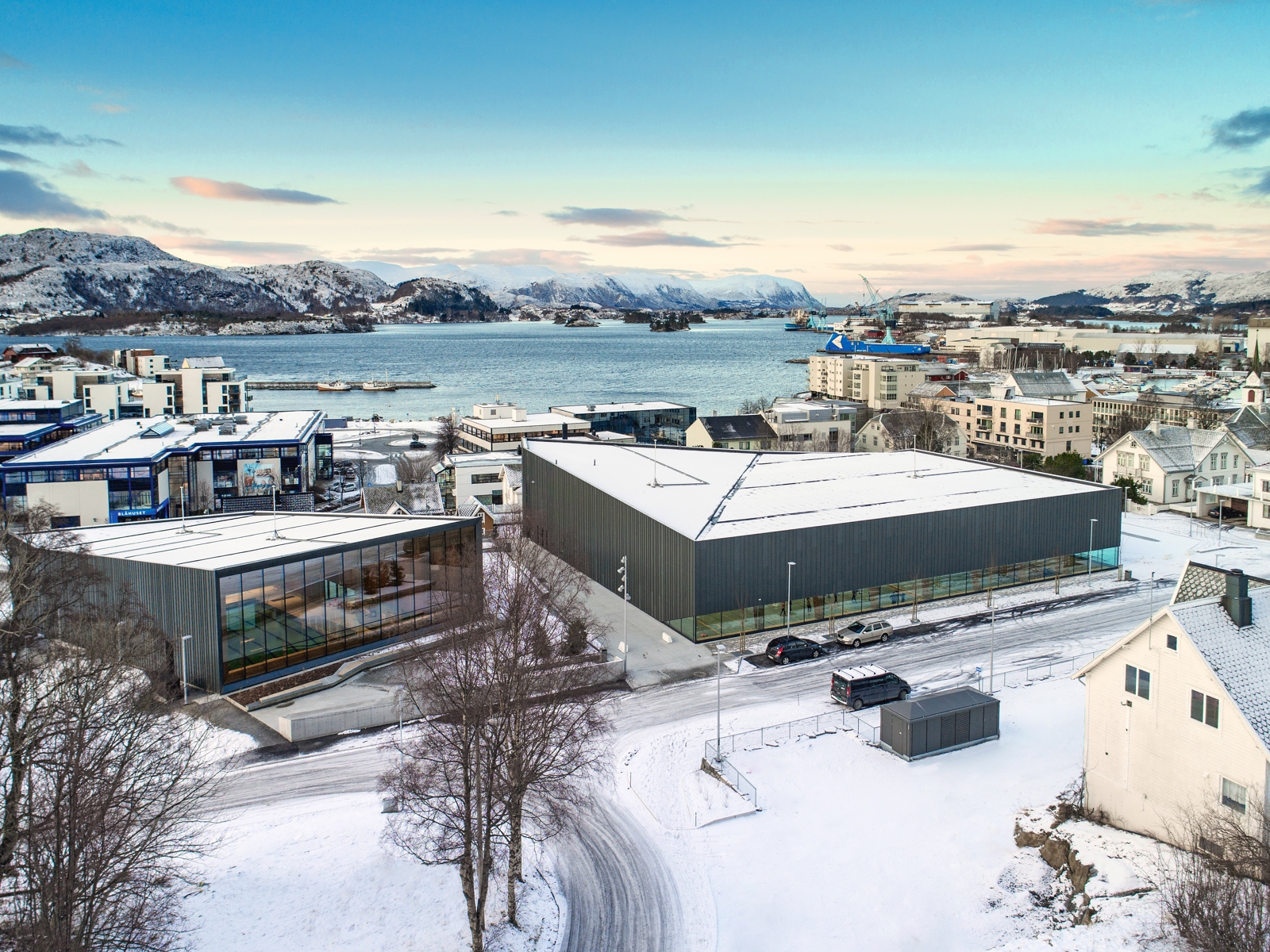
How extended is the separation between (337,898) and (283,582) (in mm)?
11139

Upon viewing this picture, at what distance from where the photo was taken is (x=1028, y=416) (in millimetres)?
62375

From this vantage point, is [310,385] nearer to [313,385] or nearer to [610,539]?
[313,385]

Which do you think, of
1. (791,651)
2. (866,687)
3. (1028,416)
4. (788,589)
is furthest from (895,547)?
(1028,416)

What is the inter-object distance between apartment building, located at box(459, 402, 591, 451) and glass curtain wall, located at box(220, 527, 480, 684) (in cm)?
3224

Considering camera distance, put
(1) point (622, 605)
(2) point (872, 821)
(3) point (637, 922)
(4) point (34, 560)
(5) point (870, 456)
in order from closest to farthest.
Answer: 1. (3) point (637, 922)
2. (2) point (872, 821)
3. (4) point (34, 560)
4. (1) point (622, 605)
5. (5) point (870, 456)

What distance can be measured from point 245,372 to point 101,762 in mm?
166638

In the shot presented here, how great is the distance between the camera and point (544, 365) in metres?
176

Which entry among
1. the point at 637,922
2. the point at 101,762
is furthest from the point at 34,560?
the point at 637,922

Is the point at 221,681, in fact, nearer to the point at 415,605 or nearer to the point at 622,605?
the point at 415,605

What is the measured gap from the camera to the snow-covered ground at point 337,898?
13.5 metres

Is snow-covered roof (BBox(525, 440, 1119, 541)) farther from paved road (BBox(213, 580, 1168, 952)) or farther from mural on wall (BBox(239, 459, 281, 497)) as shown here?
mural on wall (BBox(239, 459, 281, 497))

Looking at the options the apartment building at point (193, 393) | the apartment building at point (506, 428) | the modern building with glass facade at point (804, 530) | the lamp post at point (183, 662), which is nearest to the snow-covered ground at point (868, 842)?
the modern building with glass facade at point (804, 530)

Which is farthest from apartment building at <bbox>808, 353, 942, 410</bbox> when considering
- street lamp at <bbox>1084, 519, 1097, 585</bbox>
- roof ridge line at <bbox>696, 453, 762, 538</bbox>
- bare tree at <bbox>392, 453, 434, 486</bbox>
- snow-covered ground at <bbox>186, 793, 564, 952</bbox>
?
snow-covered ground at <bbox>186, 793, 564, 952</bbox>

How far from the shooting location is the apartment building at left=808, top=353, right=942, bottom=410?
3799 inches
